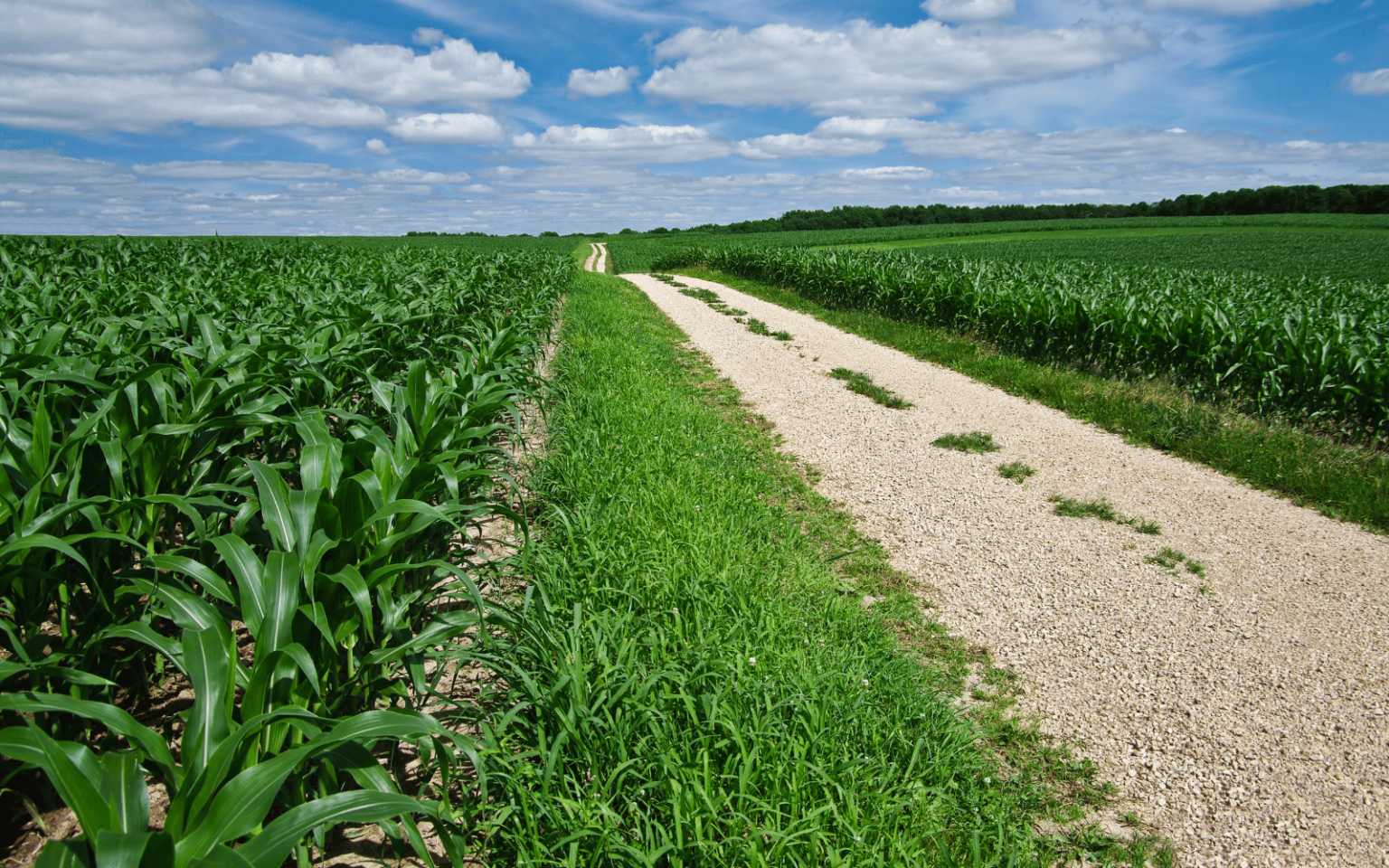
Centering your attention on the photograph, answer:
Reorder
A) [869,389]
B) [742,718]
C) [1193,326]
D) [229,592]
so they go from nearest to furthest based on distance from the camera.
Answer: [229,592] → [742,718] → [1193,326] → [869,389]

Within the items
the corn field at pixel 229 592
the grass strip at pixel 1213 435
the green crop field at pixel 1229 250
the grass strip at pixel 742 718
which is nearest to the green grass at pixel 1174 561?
the grass strip at pixel 1213 435

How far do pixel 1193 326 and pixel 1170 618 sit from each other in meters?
6.68

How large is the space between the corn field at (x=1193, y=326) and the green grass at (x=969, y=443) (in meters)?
3.52

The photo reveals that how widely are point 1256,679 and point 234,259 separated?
18.0 m

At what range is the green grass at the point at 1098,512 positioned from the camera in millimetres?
5242

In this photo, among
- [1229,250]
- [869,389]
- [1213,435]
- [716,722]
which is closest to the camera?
[716,722]

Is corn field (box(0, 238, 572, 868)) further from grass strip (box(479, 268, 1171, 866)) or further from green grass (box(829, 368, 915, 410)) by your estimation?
green grass (box(829, 368, 915, 410))

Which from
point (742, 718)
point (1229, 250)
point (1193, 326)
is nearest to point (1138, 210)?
point (1229, 250)

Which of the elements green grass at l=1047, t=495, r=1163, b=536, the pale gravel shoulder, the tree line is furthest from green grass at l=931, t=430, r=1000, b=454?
the tree line

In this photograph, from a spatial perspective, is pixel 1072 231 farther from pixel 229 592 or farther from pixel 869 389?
pixel 229 592

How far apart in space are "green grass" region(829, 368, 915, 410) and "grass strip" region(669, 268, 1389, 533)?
1707 millimetres

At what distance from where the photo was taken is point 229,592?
210 cm

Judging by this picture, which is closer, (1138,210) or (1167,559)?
(1167,559)

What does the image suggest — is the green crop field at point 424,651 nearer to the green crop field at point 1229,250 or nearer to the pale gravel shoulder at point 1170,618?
the pale gravel shoulder at point 1170,618
